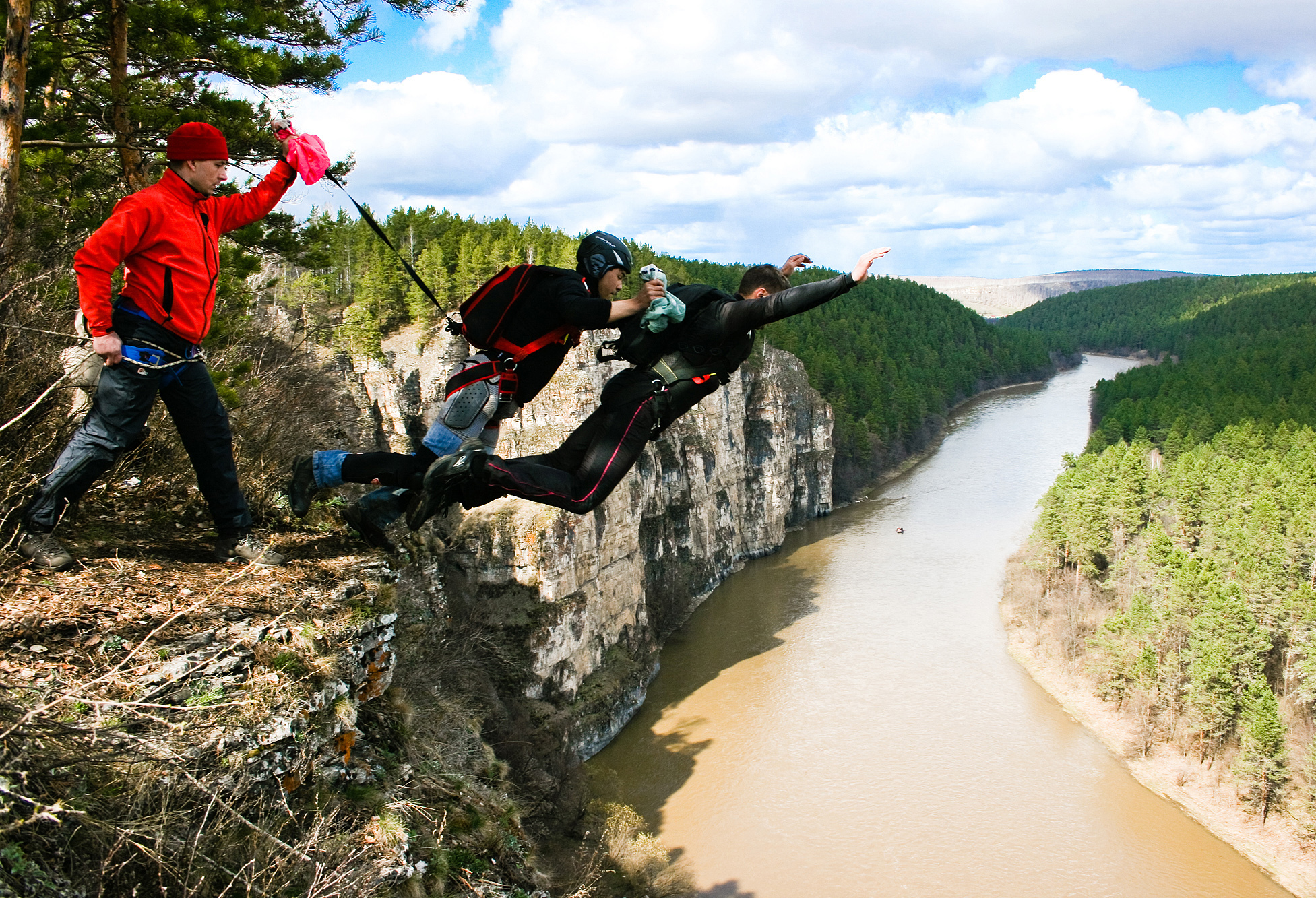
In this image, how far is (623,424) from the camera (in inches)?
225

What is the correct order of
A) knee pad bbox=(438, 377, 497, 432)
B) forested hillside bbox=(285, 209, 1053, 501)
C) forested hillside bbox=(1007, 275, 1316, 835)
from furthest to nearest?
forested hillside bbox=(285, 209, 1053, 501)
forested hillside bbox=(1007, 275, 1316, 835)
knee pad bbox=(438, 377, 497, 432)

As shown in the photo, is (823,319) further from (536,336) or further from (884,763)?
(536,336)

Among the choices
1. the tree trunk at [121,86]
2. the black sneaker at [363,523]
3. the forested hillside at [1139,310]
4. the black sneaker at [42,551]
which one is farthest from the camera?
the forested hillside at [1139,310]

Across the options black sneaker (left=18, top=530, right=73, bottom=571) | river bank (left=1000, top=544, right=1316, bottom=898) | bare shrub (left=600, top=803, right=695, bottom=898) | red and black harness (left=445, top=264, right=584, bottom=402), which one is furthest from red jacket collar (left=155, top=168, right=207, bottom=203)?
river bank (left=1000, top=544, right=1316, bottom=898)

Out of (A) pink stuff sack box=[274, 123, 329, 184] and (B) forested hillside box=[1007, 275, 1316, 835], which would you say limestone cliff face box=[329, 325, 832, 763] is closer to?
(A) pink stuff sack box=[274, 123, 329, 184]

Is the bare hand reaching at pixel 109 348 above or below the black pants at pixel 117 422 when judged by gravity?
above

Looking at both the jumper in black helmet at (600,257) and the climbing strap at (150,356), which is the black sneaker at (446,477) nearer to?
the jumper in black helmet at (600,257)

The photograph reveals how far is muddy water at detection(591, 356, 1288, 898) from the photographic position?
24.3m

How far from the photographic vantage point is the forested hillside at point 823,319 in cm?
3291

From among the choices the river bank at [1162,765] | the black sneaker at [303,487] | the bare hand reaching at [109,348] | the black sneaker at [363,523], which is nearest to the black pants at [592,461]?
the black sneaker at [363,523]

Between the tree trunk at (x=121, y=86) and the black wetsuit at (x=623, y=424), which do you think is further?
the tree trunk at (x=121, y=86)

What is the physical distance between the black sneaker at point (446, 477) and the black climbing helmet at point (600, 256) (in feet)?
4.05

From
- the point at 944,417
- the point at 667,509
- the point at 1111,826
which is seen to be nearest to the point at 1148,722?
the point at 1111,826

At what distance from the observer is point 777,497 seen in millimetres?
54219
